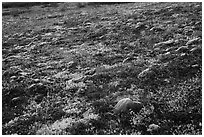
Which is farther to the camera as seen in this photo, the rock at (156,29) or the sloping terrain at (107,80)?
the rock at (156,29)

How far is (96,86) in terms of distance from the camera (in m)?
14.1

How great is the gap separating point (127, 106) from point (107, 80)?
11.6ft

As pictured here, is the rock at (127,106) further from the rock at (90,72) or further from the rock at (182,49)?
the rock at (182,49)

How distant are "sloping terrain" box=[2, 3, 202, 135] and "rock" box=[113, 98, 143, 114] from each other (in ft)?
0.88

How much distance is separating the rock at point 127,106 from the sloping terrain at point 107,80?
27cm

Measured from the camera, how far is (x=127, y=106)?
37.3 feet

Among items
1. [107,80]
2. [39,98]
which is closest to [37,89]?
[39,98]

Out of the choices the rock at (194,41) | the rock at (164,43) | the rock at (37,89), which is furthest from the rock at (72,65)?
the rock at (194,41)

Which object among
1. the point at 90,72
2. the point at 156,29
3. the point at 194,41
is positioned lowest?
the point at 90,72

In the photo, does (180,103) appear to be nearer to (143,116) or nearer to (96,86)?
Answer: (143,116)

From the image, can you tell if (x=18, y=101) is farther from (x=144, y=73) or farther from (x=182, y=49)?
(x=182, y=49)

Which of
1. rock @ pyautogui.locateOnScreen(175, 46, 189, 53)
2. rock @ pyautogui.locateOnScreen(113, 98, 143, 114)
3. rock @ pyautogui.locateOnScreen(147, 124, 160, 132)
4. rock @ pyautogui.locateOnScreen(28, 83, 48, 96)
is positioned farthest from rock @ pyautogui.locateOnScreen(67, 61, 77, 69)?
rock @ pyautogui.locateOnScreen(147, 124, 160, 132)

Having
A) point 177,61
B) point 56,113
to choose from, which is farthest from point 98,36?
point 56,113

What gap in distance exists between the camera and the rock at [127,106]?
1125cm
